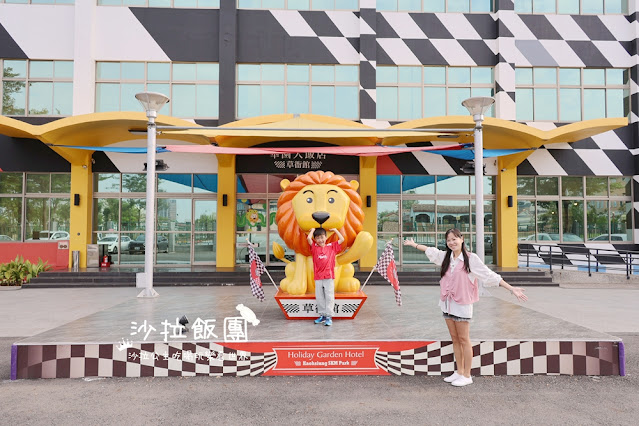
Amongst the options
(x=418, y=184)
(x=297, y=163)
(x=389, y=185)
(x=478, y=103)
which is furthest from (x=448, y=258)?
(x=418, y=184)

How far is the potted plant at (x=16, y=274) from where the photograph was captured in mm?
9992

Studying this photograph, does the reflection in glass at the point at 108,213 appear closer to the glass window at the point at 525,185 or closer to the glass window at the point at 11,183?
the glass window at the point at 11,183

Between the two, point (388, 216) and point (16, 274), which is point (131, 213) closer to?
point (16, 274)

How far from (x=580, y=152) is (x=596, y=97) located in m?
2.06

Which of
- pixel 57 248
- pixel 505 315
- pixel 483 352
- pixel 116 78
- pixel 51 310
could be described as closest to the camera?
pixel 483 352

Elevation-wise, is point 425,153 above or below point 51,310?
above

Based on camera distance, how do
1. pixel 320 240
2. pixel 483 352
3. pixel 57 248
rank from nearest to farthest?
pixel 483 352 < pixel 320 240 < pixel 57 248

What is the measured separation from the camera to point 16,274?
10133 millimetres

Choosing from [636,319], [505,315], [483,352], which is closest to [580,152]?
[636,319]

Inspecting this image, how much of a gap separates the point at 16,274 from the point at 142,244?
132 inches

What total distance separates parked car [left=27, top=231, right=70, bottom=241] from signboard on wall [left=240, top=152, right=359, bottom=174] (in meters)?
5.51

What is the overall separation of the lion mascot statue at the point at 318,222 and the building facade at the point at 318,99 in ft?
21.4

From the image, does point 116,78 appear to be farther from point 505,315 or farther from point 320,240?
point 505,315

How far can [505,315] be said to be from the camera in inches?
217
